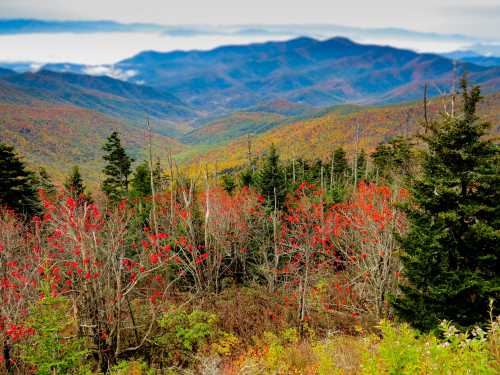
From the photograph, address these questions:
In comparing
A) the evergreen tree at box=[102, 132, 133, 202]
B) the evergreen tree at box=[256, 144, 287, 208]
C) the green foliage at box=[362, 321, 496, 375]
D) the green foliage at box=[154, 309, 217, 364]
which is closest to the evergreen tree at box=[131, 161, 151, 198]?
the evergreen tree at box=[102, 132, 133, 202]

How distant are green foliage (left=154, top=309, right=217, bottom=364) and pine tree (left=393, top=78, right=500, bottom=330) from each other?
6.97 meters

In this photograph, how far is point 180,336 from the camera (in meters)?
13.3

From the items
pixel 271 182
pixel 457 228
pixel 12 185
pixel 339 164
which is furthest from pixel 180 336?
pixel 339 164

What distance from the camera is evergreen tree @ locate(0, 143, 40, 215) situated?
93.7ft

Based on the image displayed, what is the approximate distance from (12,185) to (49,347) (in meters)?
23.6

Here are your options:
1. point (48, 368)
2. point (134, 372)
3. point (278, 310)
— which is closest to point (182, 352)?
point (134, 372)

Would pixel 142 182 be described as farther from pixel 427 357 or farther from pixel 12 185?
pixel 427 357

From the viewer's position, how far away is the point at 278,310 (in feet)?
55.3

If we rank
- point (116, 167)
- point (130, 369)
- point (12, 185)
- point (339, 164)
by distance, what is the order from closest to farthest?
A: 1. point (130, 369)
2. point (12, 185)
3. point (116, 167)
4. point (339, 164)

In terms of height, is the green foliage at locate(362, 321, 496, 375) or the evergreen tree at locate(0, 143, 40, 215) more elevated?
the green foliage at locate(362, 321, 496, 375)

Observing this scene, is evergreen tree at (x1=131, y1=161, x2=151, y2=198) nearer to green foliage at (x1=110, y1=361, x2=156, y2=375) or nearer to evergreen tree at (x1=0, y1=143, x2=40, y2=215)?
evergreen tree at (x1=0, y1=143, x2=40, y2=215)

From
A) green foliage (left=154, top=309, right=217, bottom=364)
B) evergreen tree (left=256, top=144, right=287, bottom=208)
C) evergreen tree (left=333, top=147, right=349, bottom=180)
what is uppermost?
evergreen tree (left=256, top=144, right=287, bottom=208)

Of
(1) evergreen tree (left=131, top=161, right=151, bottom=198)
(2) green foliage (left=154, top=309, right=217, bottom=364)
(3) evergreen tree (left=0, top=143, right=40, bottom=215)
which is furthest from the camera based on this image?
(1) evergreen tree (left=131, top=161, right=151, bottom=198)

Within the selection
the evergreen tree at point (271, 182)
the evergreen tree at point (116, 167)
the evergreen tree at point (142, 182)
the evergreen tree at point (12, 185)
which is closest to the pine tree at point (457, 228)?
the evergreen tree at point (271, 182)
